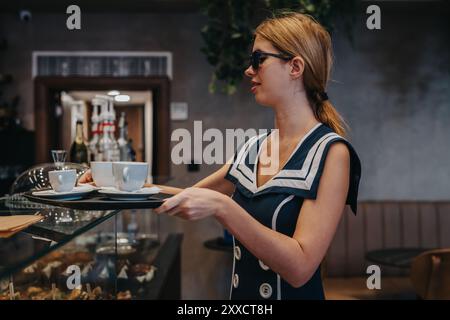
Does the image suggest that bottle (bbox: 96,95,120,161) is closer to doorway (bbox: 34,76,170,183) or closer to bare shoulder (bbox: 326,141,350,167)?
bare shoulder (bbox: 326,141,350,167)

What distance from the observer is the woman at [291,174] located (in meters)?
0.98

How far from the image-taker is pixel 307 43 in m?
1.13

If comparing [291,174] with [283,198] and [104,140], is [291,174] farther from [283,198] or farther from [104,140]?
[104,140]

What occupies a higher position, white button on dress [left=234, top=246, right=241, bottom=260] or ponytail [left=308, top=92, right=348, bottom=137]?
ponytail [left=308, top=92, right=348, bottom=137]

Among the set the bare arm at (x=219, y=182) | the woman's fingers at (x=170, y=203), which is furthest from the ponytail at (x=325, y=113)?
the woman's fingers at (x=170, y=203)

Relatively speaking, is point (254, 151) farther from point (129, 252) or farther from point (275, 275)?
point (129, 252)

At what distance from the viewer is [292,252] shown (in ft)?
3.13

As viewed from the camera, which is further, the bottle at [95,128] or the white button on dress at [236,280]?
the bottle at [95,128]

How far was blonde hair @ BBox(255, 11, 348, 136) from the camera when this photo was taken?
3.69 feet

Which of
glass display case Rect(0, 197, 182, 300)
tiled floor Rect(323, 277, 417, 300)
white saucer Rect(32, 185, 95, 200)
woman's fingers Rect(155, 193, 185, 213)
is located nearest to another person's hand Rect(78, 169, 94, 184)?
glass display case Rect(0, 197, 182, 300)

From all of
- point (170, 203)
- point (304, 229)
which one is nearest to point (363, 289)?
point (304, 229)

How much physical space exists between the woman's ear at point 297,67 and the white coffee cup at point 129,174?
1.41 feet

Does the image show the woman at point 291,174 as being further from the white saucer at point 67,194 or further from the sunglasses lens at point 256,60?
the white saucer at point 67,194

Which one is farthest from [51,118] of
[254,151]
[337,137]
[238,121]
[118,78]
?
[337,137]
